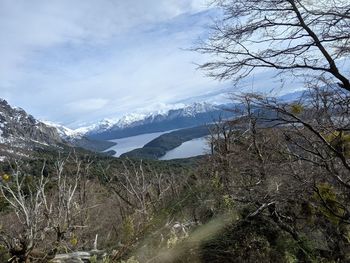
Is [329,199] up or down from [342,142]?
down

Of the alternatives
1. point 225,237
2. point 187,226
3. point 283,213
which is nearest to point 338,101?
point 225,237

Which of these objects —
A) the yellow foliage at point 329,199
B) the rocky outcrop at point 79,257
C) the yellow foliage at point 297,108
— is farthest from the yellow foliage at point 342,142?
the rocky outcrop at point 79,257

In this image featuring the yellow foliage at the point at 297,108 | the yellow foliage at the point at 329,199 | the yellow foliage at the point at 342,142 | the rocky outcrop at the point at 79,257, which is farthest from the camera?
the yellow foliage at the point at 329,199

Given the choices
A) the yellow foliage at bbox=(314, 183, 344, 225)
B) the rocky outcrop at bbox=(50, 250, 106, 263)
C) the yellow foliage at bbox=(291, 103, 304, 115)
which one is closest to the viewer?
the rocky outcrop at bbox=(50, 250, 106, 263)

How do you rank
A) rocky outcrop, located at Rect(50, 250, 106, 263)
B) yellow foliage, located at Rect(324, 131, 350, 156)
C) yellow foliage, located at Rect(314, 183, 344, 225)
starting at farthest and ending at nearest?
yellow foliage, located at Rect(314, 183, 344, 225)
yellow foliage, located at Rect(324, 131, 350, 156)
rocky outcrop, located at Rect(50, 250, 106, 263)

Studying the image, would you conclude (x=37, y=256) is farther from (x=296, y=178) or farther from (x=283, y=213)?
(x=283, y=213)

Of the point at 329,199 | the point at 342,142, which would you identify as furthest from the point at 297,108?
the point at 329,199

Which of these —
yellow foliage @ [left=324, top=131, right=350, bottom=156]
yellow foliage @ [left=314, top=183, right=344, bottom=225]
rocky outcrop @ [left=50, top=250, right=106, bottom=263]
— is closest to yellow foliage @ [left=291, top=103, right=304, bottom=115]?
yellow foliage @ [left=324, top=131, right=350, bottom=156]

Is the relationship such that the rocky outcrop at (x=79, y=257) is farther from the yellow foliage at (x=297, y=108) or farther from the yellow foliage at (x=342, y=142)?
the yellow foliage at (x=342, y=142)

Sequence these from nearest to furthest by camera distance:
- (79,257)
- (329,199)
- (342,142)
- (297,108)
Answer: (79,257), (297,108), (342,142), (329,199)

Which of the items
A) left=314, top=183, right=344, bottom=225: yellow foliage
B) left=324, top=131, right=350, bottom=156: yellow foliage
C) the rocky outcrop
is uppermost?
left=324, top=131, right=350, bottom=156: yellow foliage

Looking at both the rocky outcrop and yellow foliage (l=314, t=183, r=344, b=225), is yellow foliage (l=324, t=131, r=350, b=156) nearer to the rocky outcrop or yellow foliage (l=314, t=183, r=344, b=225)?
yellow foliage (l=314, t=183, r=344, b=225)

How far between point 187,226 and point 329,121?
4.04m

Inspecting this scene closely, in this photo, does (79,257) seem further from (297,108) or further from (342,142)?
(342,142)
